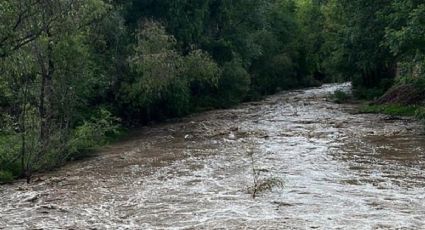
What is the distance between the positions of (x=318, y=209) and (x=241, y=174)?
15.2ft

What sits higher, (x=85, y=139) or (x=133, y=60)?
(x=133, y=60)

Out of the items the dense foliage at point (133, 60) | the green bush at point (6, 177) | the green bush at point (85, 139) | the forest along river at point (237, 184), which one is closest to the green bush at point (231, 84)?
the dense foliage at point (133, 60)

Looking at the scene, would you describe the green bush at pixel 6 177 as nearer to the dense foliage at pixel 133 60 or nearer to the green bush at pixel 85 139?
the dense foliage at pixel 133 60

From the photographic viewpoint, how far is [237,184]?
16.9 m

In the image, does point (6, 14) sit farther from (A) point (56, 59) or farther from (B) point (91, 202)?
(A) point (56, 59)

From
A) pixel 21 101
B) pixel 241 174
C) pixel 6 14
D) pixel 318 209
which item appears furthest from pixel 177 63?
pixel 318 209

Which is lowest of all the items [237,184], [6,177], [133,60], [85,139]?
[237,184]

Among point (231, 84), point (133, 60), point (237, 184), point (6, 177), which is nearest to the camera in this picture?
point (237, 184)

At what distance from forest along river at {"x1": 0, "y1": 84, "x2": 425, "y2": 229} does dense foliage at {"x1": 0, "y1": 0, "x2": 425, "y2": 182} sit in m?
1.67

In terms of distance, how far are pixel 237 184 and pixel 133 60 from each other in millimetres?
14283

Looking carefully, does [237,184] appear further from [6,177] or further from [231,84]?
[231,84]

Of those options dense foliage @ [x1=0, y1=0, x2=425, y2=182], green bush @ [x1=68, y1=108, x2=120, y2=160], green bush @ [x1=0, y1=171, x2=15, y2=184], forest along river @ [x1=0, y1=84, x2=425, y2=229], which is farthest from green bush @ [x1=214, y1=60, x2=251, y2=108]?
green bush @ [x1=0, y1=171, x2=15, y2=184]

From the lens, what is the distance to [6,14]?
51.0ft

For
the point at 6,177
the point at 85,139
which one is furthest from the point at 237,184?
the point at 85,139
